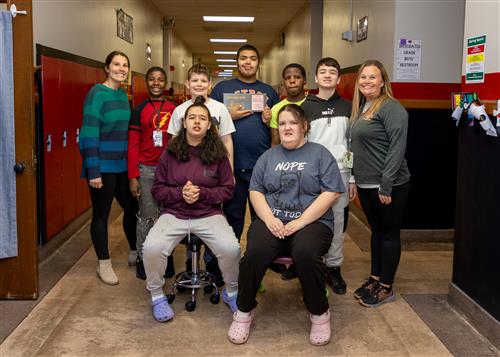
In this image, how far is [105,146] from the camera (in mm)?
3355

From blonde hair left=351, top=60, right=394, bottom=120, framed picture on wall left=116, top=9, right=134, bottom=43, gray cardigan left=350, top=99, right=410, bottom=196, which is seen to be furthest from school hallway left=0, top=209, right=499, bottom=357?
framed picture on wall left=116, top=9, right=134, bottom=43

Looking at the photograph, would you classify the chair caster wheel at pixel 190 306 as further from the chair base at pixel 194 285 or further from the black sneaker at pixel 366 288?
the black sneaker at pixel 366 288

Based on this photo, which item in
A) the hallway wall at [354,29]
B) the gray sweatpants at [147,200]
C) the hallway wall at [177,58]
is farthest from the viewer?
the hallway wall at [177,58]

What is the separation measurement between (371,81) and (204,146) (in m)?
1.03

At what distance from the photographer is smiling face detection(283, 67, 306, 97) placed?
3.41m

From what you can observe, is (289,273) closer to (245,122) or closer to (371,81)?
(245,122)

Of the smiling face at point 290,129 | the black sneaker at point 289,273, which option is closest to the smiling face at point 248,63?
the smiling face at point 290,129

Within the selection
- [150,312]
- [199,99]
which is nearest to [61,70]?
[199,99]

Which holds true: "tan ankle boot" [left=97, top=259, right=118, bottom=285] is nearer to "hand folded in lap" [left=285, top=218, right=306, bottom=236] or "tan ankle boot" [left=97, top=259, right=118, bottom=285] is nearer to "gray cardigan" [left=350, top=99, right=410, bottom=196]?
"hand folded in lap" [left=285, top=218, right=306, bottom=236]

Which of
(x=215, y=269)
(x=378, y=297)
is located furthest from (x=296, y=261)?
(x=215, y=269)

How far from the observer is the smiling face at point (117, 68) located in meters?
3.35

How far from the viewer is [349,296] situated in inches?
129

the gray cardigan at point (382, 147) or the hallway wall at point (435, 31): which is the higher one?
the hallway wall at point (435, 31)

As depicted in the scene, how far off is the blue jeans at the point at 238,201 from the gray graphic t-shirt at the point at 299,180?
1.53 ft
